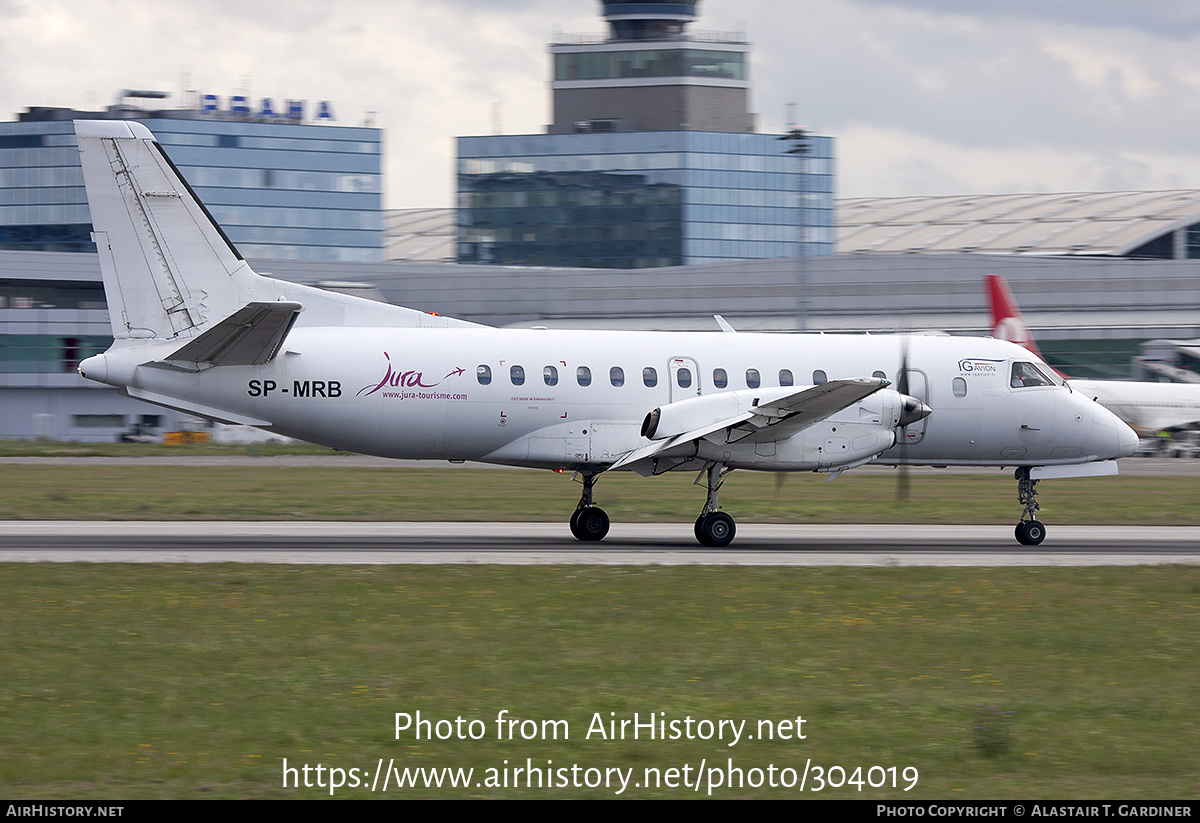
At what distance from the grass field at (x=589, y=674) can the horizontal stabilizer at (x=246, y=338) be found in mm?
4100

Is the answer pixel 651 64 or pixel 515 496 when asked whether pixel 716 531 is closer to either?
pixel 515 496

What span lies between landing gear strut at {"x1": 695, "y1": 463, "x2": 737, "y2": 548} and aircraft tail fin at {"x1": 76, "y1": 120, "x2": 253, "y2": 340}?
909 centimetres

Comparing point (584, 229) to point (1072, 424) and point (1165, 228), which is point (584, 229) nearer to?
point (1165, 228)

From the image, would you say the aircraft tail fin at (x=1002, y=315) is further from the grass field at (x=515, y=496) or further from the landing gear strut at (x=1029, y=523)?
the landing gear strut at (x=1029, y=523)

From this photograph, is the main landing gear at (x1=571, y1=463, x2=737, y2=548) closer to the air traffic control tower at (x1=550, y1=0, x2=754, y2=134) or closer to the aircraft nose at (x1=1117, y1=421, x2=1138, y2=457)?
the aircraft nose at (x1=1117, y1=421, x2=1138, y2=457)

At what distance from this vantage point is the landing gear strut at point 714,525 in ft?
72.7

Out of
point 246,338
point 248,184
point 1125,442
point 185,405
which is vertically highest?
point 248,184

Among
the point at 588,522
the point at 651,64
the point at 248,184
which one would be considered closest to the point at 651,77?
the point at 651,64

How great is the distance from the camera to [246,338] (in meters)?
20.5

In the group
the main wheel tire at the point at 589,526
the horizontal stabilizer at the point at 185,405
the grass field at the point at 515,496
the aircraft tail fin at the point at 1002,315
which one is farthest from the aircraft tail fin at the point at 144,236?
the aircraft tail fin at the point at 1002,315

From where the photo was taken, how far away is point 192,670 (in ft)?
39.0

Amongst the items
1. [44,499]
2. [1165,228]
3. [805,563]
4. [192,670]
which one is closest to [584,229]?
[1165,228]

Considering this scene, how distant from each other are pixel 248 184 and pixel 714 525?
3979 inches

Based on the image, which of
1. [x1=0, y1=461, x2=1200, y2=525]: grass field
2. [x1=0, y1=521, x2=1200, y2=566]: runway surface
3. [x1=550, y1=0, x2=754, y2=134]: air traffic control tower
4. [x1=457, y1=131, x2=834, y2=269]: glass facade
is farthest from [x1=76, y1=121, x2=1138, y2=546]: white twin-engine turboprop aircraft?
[x1=550, y1=0, x2=754, y2=134]: air traffic control tower
